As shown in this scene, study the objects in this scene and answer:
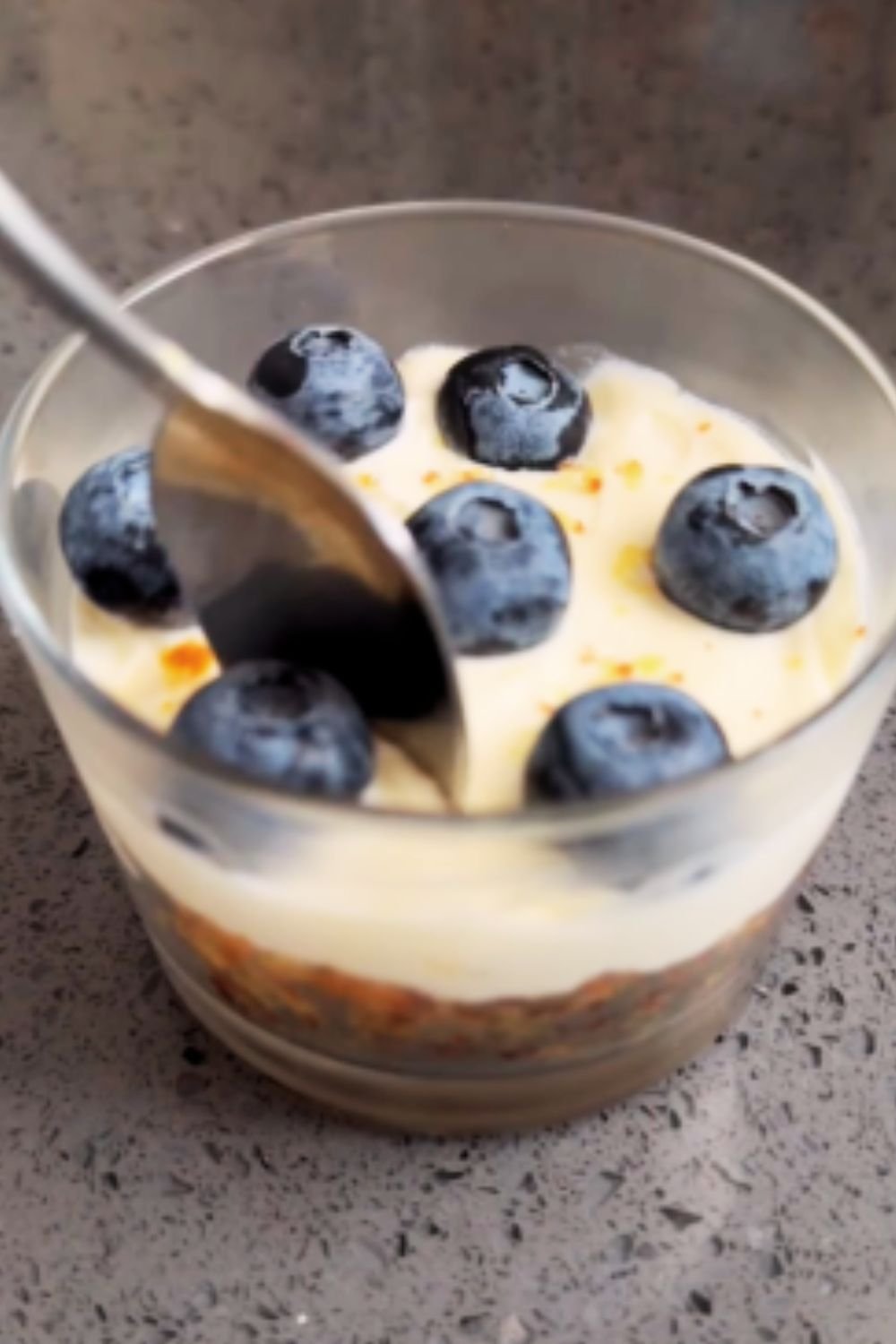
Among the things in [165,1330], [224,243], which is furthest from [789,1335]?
[224,243]

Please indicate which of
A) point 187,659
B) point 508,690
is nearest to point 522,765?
point 508,690

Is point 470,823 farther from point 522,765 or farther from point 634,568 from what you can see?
point 634,568

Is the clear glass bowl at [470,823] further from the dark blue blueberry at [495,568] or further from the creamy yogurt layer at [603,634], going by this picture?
the dark blue blueberry at [495,568]

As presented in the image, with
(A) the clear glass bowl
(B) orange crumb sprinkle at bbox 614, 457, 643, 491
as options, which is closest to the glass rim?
(A) the clear glass bowl

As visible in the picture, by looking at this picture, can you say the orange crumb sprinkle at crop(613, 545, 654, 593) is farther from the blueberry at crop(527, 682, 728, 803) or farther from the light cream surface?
the blueberry at crop(527, 682, 728, 803)

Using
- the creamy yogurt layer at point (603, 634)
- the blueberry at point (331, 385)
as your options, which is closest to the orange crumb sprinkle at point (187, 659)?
the creamy yogurt layer at point (603, 634)

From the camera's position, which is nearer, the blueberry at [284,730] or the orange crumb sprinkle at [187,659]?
the blueberry at [284,730]
